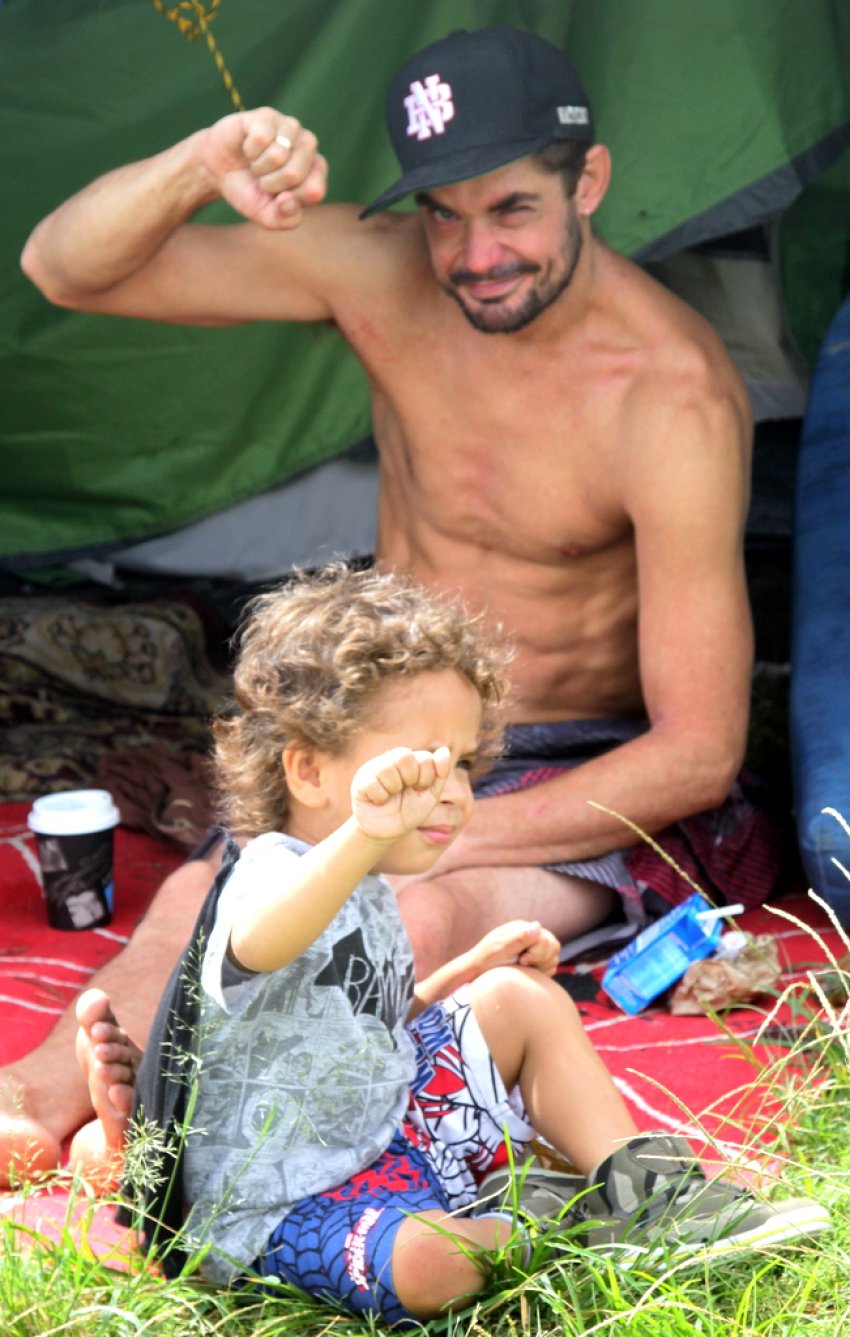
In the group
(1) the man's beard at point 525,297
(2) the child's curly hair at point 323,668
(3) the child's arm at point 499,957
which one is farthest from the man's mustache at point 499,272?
(3) the child's arm at point 499,957

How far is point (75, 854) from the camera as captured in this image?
243 cm

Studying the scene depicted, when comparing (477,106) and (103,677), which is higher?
(477,106)

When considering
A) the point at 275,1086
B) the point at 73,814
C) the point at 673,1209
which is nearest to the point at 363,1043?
the point at 275,1086

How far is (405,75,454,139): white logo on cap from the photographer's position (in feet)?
7.57

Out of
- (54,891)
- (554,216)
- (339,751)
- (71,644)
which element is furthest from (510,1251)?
(71,644)

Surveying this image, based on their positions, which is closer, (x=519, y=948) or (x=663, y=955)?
(x=519, y=948)

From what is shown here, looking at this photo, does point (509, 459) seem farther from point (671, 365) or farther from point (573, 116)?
point (573, 116)

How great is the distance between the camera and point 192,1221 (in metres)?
1.47

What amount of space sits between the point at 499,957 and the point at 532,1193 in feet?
0.88

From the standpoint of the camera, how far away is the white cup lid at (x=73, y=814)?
2.40 metres

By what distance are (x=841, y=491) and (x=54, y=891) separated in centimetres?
140

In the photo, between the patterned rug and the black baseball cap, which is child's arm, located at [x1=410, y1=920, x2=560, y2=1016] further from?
the patterned rug

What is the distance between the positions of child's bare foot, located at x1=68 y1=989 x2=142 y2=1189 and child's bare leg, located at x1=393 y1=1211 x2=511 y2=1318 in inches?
12.5

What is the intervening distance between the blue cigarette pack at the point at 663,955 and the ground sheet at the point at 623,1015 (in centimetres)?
3
